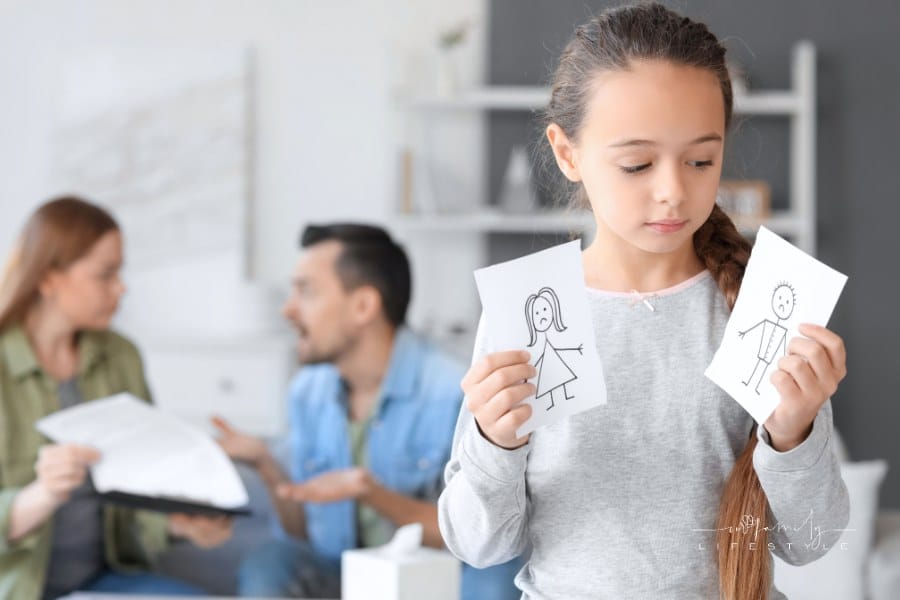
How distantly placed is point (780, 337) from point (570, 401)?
18 centimetres

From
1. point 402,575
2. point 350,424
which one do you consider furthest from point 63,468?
point 402,575

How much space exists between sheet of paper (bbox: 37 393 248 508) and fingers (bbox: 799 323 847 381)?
1422 millimetres

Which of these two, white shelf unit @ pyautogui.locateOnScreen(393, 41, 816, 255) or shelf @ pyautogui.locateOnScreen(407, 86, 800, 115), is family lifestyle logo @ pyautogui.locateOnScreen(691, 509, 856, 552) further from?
shelf @ pyautogui.locateOnScreen(407, 86, 800, 115)

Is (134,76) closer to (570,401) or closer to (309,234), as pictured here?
(309,234)

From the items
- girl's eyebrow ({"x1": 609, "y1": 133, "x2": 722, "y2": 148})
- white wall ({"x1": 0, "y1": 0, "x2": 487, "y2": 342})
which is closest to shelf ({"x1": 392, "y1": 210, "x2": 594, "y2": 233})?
white wall ({"x1": 0, "y1": 0, "x2": 487, "y2": 342})

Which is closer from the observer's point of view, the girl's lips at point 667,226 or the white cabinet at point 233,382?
the girl's lips at point 667,226

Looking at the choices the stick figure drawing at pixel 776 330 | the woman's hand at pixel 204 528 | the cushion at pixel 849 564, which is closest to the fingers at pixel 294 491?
the woman's hand at pixel 204 528

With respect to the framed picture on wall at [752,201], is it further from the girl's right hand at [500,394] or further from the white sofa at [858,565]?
the girl's right hand at [500,394]

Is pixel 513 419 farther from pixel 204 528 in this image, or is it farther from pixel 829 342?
pixel 204 528

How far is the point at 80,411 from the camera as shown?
2025 millimetres

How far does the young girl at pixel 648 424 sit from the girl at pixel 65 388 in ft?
4.27

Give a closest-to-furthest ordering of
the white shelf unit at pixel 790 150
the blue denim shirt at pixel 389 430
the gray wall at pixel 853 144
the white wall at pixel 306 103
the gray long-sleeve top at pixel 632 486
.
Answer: the gray long-sleeve top at pixel 632 486 → the blue denim shirt at pixel 389 430 → the white shelf unit at pixel 790 150 → the gray wall at pixel 853 144 → the white wall at pixel 306 103

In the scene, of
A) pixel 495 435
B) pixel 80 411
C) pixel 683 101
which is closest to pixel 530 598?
pixel 495 435

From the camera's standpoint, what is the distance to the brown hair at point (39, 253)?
229 centimetres
